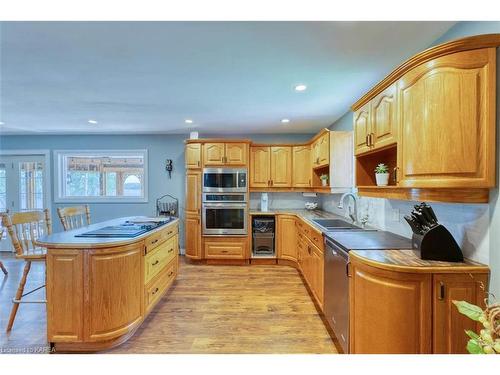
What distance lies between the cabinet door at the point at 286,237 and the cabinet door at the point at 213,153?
1.51 m

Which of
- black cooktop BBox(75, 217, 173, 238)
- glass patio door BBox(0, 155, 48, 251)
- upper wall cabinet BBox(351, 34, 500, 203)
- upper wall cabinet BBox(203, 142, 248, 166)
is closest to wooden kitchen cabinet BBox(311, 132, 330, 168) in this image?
upper wall cabinet BBox(203, 142, 248, 166)

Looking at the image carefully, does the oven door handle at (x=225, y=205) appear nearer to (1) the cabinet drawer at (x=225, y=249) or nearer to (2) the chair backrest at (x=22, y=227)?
(1) the cabinet drawer at (x=225, y=249)

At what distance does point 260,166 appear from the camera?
14.9ft

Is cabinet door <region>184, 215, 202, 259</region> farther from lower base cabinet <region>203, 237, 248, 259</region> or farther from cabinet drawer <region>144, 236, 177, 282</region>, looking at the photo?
cabinet drawer <region>144, 236, 177, 282</region>

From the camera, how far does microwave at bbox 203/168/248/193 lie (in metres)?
4.27

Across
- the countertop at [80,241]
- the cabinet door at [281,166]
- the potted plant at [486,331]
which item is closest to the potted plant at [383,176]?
the potted plant at [486,331]

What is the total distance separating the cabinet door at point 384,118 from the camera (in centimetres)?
173

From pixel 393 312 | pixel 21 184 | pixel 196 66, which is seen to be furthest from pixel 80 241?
pixel 21 184

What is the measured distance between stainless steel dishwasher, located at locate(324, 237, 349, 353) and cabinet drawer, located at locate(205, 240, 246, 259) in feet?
6.96

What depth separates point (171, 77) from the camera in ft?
7.54

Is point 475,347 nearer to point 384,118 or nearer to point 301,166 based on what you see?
point 384,118

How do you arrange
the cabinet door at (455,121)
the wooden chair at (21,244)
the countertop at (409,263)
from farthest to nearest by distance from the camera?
1. the wooden chair at (21,244)
2. the countertop at (409,263)
3. the cabinet door at (455,121)

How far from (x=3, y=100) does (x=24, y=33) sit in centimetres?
203
